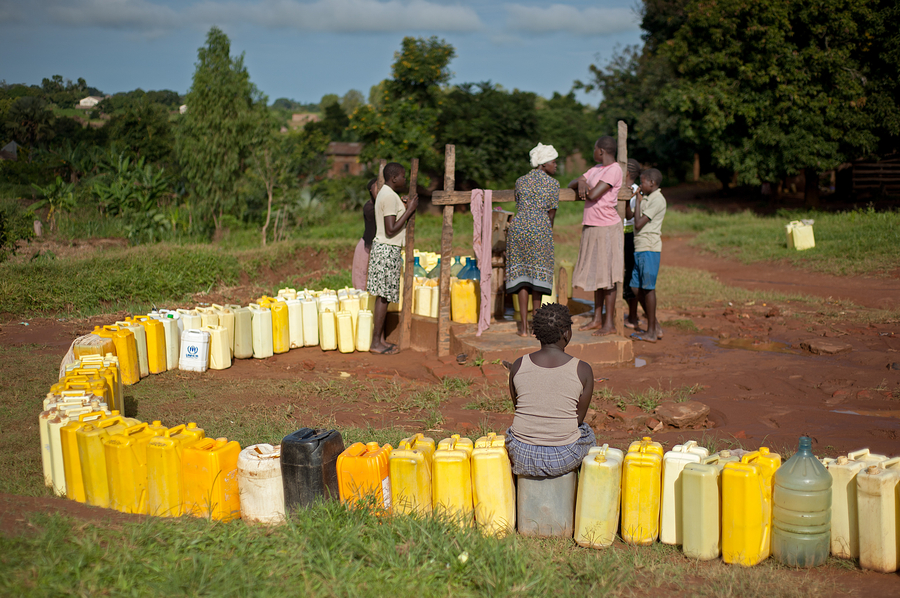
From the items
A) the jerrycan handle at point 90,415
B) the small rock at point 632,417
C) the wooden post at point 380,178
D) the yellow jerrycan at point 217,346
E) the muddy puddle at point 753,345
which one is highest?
the wooden post at point 380,178

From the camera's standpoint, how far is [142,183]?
13.4 meters

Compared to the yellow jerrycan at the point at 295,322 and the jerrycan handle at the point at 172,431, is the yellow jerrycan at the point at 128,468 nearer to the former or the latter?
the jerrycan handle at the point at 172,431

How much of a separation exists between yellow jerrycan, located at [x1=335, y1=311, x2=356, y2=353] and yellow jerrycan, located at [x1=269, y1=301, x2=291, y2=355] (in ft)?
1.65

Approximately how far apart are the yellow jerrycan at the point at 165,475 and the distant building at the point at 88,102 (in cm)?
1481

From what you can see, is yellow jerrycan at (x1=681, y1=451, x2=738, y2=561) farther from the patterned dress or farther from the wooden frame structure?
the wooden frame structure

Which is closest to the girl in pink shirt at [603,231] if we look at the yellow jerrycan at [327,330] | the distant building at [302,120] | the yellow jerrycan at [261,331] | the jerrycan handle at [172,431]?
the yellow jerrycan at [327,330]

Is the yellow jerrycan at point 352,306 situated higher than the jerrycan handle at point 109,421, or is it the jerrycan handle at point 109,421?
the yellow jerrycan at point 352,306

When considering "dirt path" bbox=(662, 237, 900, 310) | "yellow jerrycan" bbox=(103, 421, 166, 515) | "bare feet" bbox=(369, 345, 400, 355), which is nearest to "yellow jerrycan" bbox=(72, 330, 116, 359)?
"yellow jerrycan" bbox=(103, 421, 166, 515)

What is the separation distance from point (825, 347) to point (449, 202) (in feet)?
12.3

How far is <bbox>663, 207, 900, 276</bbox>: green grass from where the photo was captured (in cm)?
1106

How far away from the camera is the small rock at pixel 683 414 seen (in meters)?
4.82

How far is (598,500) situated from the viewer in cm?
320

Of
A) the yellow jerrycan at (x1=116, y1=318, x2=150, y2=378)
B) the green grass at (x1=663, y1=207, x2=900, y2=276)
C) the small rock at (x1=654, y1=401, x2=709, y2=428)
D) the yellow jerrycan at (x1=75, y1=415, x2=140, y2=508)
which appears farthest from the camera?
the green grass at (x1=663, y1=207, x2=900, y2=276)

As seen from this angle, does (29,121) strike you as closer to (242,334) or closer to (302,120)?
(242,334)
